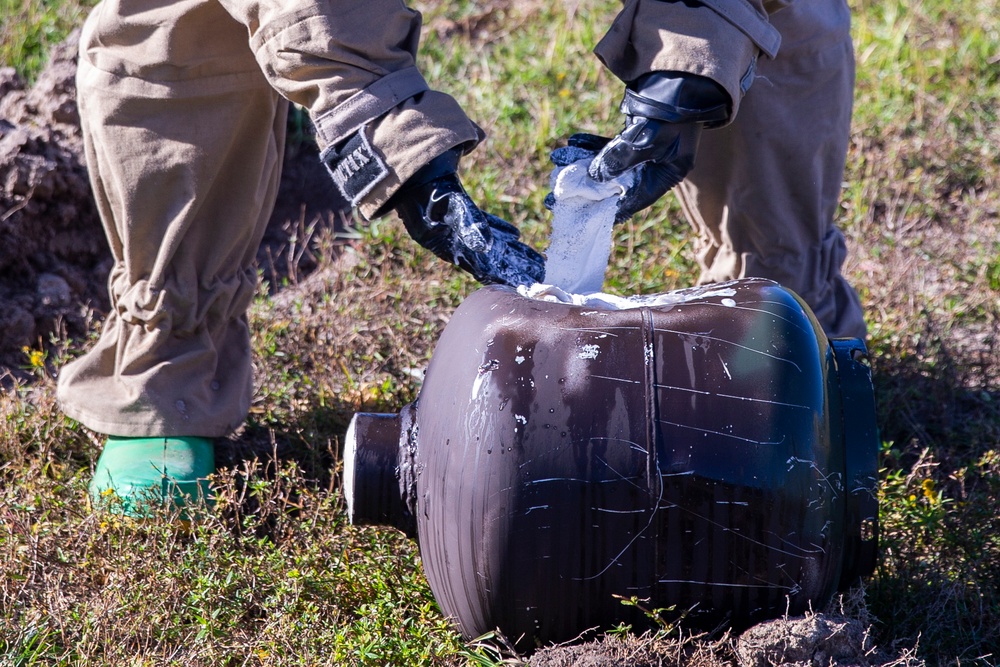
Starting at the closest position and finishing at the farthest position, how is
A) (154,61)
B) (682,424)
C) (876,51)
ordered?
(682,424), (154,61), (876,51)

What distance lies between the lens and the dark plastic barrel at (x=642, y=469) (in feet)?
5.33

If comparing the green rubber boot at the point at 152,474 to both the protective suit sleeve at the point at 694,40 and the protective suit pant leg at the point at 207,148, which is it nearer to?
the protective suit pant leg at the point at 207,148

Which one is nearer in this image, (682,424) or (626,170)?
(682,424)

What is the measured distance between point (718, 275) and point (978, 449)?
29.3 inches

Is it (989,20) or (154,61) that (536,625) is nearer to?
(154,61)

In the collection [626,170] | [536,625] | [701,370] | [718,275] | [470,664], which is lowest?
[470,664]


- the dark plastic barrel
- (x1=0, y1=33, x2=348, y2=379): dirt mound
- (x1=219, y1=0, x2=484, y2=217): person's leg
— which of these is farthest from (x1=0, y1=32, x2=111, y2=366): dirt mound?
the dark plastic barrel

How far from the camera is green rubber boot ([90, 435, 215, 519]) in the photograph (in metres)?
2.30

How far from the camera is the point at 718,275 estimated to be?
2.69m

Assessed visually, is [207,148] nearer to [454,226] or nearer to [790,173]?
[454,226]

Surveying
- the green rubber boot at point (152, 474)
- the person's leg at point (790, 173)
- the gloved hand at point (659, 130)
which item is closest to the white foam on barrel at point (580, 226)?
the gloved hand at point (659, 130)

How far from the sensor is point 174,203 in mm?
2328

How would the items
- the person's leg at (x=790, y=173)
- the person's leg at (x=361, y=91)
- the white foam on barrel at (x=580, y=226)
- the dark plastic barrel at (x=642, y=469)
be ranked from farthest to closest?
the person's leg at (x=790, y=173), the white foam on barrel at (x=580, y=226), the person's leg at (x=361, y=91), the dark plastic barrel at (x=642, y=469)

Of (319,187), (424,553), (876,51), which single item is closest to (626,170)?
(424,553)
